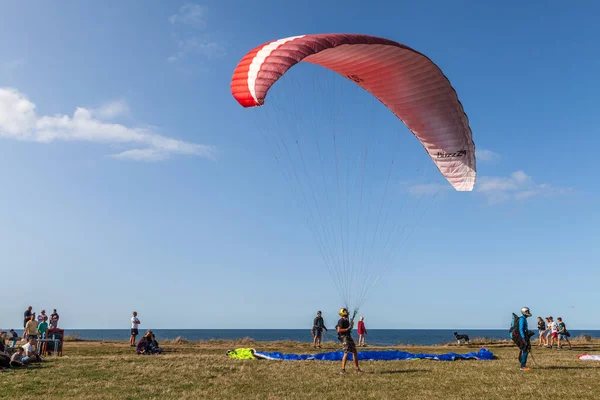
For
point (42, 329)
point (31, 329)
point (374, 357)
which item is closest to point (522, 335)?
point (374, 357)

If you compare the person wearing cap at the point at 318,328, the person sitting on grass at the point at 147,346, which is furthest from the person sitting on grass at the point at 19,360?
the person wearing cap at the point at 318,328

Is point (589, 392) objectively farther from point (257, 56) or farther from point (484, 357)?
point (257, 56)

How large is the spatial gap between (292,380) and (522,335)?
630 cm

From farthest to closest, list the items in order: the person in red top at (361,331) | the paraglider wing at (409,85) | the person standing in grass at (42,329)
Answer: the person in red top at (361,331) < the person standing in grass at (42,329) < the paraglider wing at (409,85)

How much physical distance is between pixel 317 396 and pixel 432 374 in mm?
3932

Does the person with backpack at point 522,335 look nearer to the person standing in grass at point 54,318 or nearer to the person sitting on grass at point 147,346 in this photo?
the person sitting on grass at point 147,346

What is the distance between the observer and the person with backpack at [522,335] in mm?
13734

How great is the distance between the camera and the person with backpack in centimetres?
1373

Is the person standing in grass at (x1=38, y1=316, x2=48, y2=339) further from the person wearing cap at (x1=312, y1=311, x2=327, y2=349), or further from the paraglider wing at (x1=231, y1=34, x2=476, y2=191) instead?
the paraglider wing at (x1=231, y1=34, x2=476, y2=191)

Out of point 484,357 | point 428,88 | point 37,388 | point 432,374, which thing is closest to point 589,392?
point 432,374

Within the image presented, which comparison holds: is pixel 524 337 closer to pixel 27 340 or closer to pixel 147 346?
pixel 147 346

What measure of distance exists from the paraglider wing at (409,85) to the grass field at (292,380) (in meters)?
5.73

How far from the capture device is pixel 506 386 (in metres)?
11.0

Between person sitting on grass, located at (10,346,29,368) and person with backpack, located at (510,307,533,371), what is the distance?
1299cm
